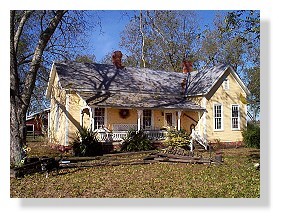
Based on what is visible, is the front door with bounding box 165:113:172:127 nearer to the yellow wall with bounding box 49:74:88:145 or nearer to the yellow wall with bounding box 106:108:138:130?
the yellow wall with bounding box 106:108:138:130

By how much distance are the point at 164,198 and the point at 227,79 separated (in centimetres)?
393

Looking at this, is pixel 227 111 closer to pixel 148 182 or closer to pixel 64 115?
pixel 148 182

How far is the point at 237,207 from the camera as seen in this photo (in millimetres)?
5656

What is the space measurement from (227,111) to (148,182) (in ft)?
11.0

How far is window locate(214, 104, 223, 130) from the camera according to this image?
826cm

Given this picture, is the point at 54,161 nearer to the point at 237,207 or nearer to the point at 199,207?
the point at 199,207

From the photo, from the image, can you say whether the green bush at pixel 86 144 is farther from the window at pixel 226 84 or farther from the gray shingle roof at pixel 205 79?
the window at pixel 226 84

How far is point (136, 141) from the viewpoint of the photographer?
7477 millimetres

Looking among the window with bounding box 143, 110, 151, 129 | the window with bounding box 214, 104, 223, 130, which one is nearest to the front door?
the window with bounding box 143, 110, 151, 129

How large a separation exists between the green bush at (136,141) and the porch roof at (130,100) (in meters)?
0.94

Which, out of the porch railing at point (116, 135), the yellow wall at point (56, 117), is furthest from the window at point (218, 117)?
the yellow wall at point (56, 117)

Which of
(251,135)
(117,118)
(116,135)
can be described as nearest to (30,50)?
(117,118)

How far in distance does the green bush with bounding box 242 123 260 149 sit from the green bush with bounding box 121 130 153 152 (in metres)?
2.03
